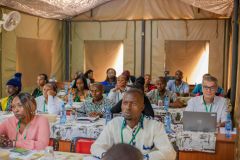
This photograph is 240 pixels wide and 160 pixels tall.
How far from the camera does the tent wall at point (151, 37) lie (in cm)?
1052

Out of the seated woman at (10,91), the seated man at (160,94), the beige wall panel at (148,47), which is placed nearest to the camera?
the seated woman at (10,91)

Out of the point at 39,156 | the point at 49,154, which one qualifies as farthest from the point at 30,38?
the point at 49,154

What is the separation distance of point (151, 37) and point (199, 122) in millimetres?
7185

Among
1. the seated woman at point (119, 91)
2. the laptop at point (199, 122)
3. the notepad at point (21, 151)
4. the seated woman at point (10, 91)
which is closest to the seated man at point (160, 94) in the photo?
the seated woman at point (119, 91)

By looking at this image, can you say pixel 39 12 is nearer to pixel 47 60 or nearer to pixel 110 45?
pixel 47 60

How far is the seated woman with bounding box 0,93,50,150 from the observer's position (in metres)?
3.15

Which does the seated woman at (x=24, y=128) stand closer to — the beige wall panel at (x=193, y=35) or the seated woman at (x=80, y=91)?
the seated woman at (x=80, y=91)

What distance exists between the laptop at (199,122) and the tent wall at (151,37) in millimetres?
6973

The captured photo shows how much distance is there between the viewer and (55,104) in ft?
17.7

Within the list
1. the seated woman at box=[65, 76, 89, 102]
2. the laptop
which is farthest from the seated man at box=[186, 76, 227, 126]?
the seated woman at box=[65, 76, 89, 102]

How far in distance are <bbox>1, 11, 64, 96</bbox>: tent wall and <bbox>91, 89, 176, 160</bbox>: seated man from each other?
6263 millimetres

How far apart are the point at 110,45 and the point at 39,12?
2.79 m

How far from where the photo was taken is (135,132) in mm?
2910

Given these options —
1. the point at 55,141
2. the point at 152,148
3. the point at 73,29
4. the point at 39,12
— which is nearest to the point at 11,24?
the point at 39,12
